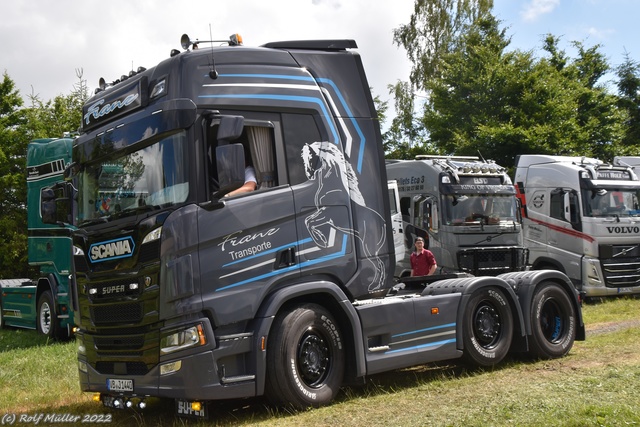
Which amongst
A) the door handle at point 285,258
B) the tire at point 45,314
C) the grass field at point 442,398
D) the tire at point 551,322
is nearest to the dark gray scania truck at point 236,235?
Result: the door handle at point 285,258

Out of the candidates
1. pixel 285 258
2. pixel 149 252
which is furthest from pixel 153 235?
pixel 285 258

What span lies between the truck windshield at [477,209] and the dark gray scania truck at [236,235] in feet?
28.5

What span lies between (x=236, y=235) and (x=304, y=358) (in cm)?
149

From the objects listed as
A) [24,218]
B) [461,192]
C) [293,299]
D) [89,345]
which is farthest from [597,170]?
[24,218]

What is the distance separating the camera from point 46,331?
1634cm

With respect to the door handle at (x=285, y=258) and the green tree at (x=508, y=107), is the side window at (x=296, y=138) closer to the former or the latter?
the door handle at (x=285, y=258)

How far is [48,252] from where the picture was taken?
15484 mm

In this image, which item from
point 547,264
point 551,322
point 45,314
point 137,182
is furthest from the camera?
point 547,264

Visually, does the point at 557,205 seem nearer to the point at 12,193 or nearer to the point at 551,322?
the point at 551,322

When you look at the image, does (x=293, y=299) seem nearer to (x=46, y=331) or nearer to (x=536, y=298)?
(x=536, y=298)

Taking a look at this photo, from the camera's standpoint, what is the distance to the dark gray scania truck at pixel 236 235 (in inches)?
287

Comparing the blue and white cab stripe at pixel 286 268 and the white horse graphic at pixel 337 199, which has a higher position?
the white horse graphic at pixel 337 199

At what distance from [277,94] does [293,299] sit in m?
2.10

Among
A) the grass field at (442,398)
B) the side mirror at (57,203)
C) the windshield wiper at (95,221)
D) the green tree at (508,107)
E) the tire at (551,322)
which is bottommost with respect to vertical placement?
the grass field at (442,398)
